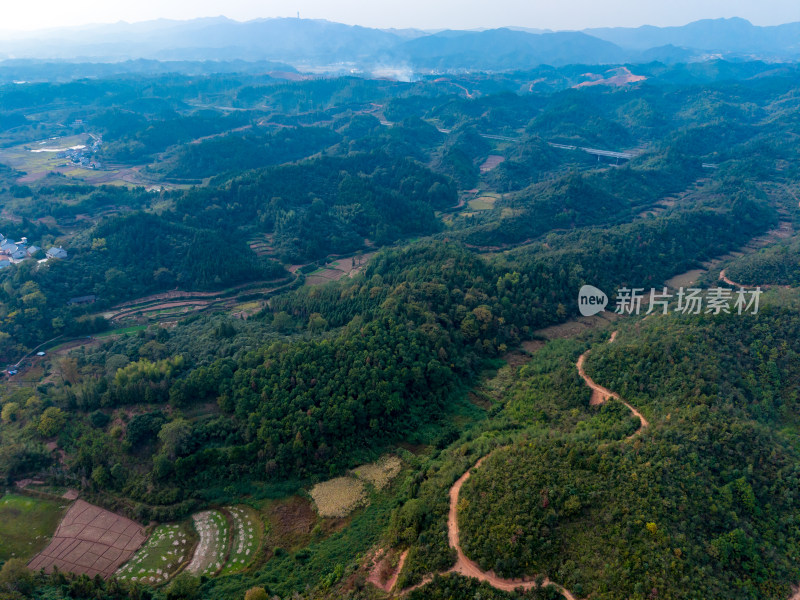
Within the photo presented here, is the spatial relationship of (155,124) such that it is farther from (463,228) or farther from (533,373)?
(533,373)

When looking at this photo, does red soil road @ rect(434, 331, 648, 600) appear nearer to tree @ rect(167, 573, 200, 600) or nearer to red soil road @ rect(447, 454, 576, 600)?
red soil road @ rect(447, 454, 576, 600)

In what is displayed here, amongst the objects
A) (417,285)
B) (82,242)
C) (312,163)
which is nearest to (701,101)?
(312,163)

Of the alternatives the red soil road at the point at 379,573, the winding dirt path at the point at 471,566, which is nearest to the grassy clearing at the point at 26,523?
the red soil road at the point at 379,573

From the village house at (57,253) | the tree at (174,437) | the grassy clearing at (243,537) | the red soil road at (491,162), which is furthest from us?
the red soil road at (491,162)

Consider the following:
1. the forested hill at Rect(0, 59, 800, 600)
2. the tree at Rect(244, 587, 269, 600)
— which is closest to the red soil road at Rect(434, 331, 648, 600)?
the forested hill at Rect(0, 59, 800, 600)

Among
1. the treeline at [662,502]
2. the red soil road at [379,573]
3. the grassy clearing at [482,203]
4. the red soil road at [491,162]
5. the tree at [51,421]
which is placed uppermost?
the red soil road at [491,162]

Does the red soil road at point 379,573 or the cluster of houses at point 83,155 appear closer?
the red soil road at point 379,573

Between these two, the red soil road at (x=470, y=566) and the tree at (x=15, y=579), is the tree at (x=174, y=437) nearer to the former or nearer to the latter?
the tree at (x=15, y=579)
